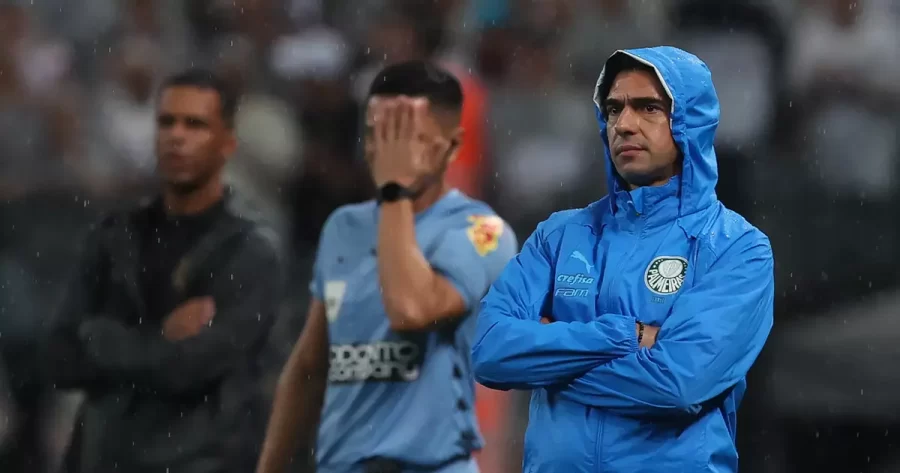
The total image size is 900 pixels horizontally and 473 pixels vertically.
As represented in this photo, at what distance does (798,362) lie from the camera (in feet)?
11.3

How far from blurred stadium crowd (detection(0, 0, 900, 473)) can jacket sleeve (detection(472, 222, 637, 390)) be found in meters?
1.05

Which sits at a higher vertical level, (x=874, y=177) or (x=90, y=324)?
(x=874, y=177)

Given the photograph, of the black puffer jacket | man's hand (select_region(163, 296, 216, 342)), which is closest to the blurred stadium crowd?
the black puffer jacket

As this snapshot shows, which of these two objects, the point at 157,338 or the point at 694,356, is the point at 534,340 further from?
the point at 157,338

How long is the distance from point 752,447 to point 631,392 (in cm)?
148

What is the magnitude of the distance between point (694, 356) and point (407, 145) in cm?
143

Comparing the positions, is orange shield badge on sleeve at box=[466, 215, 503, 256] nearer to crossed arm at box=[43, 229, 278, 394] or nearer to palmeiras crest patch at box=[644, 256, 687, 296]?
crossed arm at box=[43, 229, 278, 394]

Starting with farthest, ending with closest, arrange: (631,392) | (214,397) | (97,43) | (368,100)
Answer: (97,43) < (368,100) < (214,397) < (631,392)

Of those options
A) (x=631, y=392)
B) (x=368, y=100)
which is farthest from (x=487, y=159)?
(x=631, y=392)

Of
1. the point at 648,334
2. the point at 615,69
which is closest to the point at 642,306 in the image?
the point at 648,334

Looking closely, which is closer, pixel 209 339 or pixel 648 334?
pixel 648 334

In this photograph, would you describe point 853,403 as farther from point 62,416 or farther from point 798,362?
point 62,416

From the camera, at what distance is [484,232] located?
3.22 metres

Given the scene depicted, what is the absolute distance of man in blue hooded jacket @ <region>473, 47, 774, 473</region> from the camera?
209 cm
